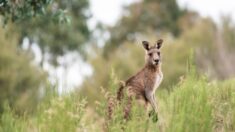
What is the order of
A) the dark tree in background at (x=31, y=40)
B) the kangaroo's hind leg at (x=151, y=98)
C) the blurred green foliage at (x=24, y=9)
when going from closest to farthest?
the kangaroo's hind leg at (x=151, y=98), the blurred green foliage at (x=24, y=9), the dark tree in background at (x=31, y=40)

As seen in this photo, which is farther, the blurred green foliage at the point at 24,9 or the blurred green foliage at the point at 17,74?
the blurred green foliage at the point at 17,74

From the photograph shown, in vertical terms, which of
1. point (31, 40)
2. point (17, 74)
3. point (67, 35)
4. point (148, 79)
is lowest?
point (148, 79)

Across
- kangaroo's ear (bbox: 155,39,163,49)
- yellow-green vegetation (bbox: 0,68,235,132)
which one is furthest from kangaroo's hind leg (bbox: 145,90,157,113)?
yellow-green vegetation (bbox: 0,68,235,132)

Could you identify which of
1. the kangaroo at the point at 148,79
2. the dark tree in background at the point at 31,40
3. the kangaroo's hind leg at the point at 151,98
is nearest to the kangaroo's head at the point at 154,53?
the kangaroo at the point at 148,79

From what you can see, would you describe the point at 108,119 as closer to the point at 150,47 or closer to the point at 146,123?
the point at 146,123

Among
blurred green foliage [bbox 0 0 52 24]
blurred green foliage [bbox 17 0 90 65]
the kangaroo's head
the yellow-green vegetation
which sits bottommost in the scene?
the yellow-green vegetation

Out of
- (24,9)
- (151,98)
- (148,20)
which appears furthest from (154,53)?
(148,20)

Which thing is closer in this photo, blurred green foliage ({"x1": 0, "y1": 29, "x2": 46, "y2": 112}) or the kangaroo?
the kangaroo

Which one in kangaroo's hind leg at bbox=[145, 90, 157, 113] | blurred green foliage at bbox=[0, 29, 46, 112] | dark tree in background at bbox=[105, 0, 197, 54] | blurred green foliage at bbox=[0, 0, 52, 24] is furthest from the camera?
dark tree in background at bbox=[105, 0, 197, 54]

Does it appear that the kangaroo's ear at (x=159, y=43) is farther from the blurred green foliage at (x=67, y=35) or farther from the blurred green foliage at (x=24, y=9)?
the blurred green foliage at (x=67, y=35)

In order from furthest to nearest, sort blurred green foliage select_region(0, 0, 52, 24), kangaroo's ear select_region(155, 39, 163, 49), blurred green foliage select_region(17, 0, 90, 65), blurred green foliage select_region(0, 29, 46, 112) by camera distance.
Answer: blurred green foliage select_region(17, 0, 90, 65)
blurred green foliage select_region(0, 29, 46, 112)
blurred green foliage select_region(0, 0, 52, 24)
kangaroo's ear select_region(155, 39, 163, 49)

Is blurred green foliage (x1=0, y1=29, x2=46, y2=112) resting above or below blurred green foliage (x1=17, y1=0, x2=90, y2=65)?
below

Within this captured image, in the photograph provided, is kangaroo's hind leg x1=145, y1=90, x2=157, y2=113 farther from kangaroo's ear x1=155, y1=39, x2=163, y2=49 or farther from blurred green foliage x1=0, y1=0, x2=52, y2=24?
blurred green foliage x1=0, y1=0, x2=52, y2=24

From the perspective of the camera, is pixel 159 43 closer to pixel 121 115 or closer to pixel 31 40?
pixel 121 115
